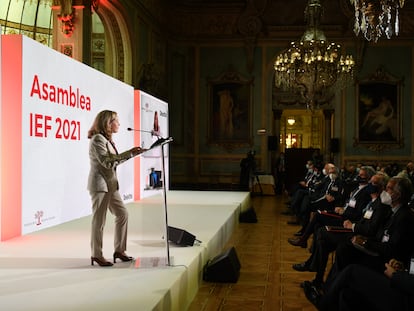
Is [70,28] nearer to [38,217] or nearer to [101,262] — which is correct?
[38,217]

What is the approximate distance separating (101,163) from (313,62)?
870cm

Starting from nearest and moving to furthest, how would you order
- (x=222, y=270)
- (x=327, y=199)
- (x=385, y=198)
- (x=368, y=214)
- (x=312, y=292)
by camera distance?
(x=385, y=198) → (x=312, y=292) → (x=368, y=214) → (x=222, y=270) → (x=327, y=199)

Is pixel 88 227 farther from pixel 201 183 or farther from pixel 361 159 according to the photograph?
pixel 361 159

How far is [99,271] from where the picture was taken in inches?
174

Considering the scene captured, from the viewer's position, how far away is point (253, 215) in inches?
404

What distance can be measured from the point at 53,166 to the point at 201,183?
11.4m

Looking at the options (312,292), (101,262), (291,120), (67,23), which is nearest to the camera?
(101,262)

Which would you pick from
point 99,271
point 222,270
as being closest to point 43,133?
point 99,271

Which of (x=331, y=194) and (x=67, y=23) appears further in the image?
(x=67, y=23)

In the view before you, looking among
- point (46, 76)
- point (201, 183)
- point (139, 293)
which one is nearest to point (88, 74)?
point (46, 76)

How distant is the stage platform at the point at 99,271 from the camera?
11.7ft

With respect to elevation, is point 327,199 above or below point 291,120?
below

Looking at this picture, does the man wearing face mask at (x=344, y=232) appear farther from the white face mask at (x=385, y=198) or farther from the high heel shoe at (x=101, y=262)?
the high heel shoe at (x=101, y=262)

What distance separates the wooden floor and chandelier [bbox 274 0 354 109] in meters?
4.54
